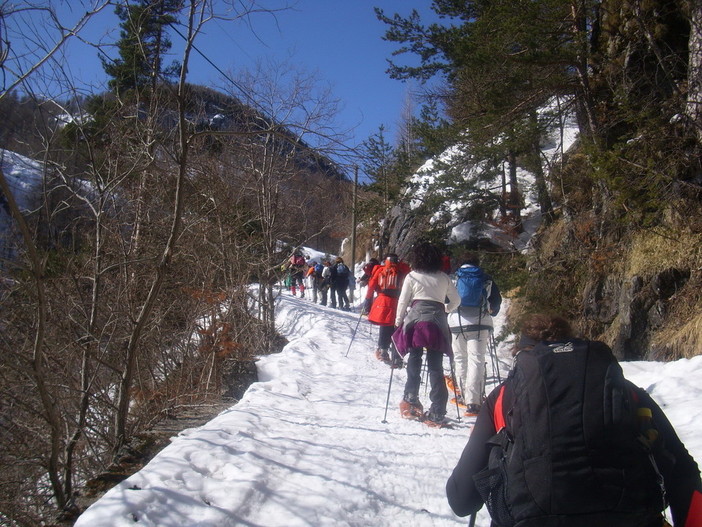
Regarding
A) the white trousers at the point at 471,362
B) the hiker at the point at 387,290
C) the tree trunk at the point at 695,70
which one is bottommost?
the white trousers at the point at 471,362

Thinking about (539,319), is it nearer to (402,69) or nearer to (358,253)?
(402,69)

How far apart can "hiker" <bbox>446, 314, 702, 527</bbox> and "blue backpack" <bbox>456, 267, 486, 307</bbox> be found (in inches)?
154

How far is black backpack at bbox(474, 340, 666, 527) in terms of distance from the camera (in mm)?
1637

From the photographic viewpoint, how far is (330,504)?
3164 mm

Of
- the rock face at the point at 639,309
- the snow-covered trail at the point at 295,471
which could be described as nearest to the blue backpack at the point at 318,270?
the rock face at the point at 639,309

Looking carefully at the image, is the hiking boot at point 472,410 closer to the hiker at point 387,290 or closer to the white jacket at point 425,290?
the white jacket at point 425,290

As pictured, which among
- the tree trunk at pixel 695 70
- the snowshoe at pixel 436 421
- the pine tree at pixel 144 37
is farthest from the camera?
the tree trunk at pixel 695 70

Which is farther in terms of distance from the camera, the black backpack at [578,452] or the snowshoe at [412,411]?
the snowshoe at [412,411]

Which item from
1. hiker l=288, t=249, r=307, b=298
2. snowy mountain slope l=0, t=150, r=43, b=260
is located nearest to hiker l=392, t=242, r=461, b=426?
snowy mountain slope l=0, t=150, r=43, b=260

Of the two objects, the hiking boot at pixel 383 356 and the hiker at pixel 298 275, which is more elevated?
the hiker at pixel 298 275

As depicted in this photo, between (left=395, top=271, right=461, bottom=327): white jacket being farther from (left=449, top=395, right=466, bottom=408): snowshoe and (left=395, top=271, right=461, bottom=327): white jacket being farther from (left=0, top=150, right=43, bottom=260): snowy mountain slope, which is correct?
(left=0, top=150, right=43, bottom=260): snowy mountain slope

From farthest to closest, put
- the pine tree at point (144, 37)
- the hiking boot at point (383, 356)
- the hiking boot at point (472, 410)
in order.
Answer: the hiking boot at point (383, 356) < the hiking boot at point (472, 410) < the pine tree at point (144, 37)

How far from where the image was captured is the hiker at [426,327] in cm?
493

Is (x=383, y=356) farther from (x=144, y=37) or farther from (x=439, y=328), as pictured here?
(x=144, y=37)
